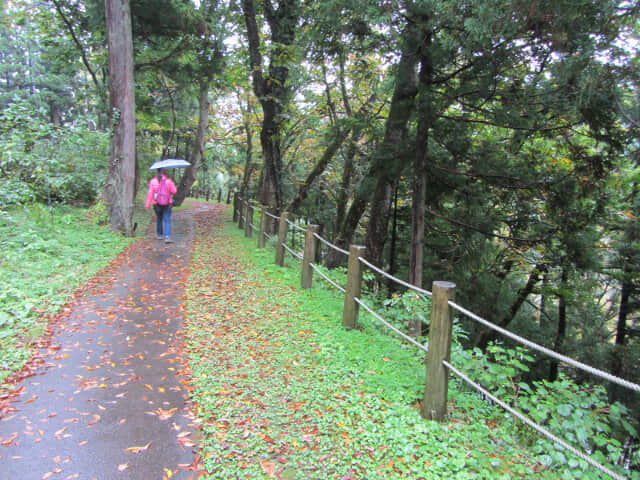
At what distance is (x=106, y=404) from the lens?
3.53 m

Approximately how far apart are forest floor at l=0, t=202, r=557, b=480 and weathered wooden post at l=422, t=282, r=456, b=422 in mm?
123

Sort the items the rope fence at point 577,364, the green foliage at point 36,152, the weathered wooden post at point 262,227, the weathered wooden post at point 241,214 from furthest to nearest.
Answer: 1. the weathered wooden post at point 241,214
2. the weathered wooden post at point 262,227
3. the green foliage at point 36,152
4. the rope fence at point 577,364

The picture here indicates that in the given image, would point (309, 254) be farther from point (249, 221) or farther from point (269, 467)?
point (249, 221)

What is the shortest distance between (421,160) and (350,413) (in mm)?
5284

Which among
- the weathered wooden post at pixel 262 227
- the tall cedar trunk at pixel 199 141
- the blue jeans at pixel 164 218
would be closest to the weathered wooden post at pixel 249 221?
the weathered wooden post at pixel 262 227

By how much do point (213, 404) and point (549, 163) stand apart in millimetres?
8230

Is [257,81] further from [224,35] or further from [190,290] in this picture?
[190,290]

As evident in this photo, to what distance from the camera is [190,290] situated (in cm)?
686

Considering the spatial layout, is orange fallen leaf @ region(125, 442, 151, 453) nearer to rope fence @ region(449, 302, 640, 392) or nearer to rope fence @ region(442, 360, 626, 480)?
rope fence @ region(442, 360, 626, 480)

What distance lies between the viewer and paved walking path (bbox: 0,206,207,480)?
2.81 meters

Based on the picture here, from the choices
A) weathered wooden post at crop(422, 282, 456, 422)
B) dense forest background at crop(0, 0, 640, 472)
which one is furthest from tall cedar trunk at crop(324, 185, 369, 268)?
weathered wooden post at crop(422, 282, 456, 422)

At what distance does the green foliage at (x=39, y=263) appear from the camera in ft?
15.4

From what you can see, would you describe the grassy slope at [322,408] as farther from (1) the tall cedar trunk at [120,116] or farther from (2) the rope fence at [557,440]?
(1) the tall cedar trunk at [120,116]

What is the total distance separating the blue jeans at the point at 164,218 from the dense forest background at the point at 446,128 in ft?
2.87
